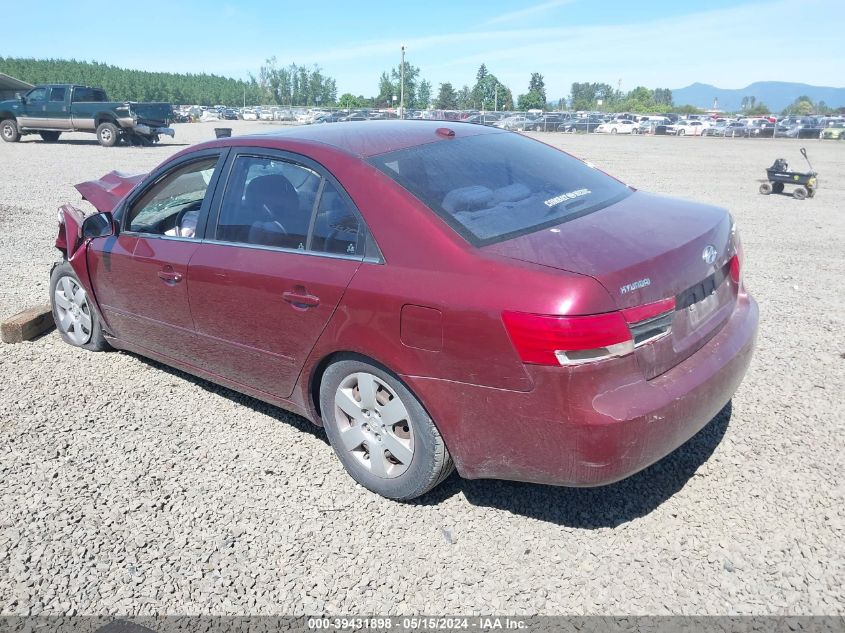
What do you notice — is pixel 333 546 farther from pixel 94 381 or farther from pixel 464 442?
pixel 94 381

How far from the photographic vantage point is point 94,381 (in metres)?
4.49

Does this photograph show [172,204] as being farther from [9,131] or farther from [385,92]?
[385,92]

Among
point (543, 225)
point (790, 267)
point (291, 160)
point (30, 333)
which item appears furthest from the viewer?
point (790, 267)

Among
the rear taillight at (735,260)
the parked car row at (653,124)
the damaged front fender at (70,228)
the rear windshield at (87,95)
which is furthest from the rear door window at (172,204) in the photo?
the parked car row at (653,124)

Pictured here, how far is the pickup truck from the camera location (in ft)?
77.9

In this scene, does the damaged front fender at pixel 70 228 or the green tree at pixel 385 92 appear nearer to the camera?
the damaged front fender at pixel 70 228

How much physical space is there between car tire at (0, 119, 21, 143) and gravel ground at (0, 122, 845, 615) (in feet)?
86.6

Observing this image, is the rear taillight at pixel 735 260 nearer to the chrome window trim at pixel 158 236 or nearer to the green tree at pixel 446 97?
the chrome window trim at pixel 158 236

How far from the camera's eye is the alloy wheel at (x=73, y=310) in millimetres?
4844

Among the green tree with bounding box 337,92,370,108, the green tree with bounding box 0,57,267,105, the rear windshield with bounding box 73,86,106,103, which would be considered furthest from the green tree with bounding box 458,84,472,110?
the rear windshield with bounding box 73,86,106,103

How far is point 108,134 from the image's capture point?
78.4 ft

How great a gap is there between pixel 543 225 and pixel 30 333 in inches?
169

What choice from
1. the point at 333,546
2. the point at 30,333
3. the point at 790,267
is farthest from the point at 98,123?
the point at 333,546

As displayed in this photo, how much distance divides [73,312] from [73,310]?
2cm
